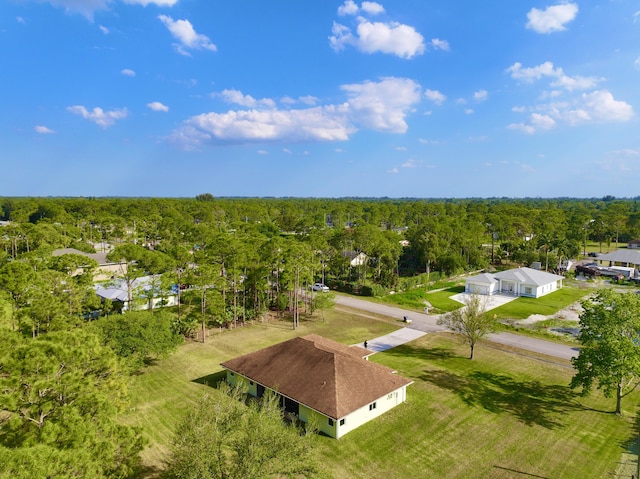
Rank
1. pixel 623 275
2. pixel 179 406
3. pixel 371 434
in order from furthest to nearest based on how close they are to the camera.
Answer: pixel 623 275, pixel 179 406, pixel 371 434

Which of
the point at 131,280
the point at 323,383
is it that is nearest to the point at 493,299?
the point at 323,383

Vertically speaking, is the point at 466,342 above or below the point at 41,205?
below

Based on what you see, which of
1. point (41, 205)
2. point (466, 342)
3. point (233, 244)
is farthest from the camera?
point (41, 205)

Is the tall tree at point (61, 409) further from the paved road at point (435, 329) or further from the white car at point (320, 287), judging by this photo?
the white car at point (320, 287)

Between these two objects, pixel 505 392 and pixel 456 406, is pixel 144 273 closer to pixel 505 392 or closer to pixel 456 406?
pixel 456 406

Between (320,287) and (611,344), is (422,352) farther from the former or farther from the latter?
(320,287)

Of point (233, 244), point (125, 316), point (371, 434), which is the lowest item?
point (371, 434)

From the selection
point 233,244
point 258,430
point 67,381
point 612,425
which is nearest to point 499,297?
point 612,425

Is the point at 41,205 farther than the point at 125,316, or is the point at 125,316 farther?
the point at 41,205
